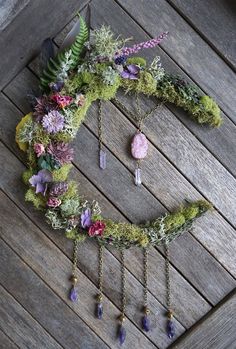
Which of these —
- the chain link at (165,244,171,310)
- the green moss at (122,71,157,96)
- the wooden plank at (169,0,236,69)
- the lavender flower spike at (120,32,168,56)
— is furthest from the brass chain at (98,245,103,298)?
the wooden plank at (169,0,236,69)

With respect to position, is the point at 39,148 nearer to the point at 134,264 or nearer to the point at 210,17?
the point at 134,264

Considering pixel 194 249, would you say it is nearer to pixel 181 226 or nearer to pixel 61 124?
pixel 181 226

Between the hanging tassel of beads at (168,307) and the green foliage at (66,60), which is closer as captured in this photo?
the green foliage at (66,60)

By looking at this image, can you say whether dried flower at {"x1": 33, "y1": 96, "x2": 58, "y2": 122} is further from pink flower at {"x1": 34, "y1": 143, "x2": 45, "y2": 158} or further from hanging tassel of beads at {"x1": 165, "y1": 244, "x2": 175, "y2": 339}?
hanging tassel of beads at {"x1": 165, "y1": 244, "x2": 175, "y2": 339}

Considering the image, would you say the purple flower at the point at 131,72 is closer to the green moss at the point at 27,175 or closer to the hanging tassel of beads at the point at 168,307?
the green moss at the point at 27,175

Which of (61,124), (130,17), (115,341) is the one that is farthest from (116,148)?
(115,341)

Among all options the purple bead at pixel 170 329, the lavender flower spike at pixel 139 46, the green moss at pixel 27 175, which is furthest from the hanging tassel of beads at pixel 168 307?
the lavender flower spike at pixel 139 46
